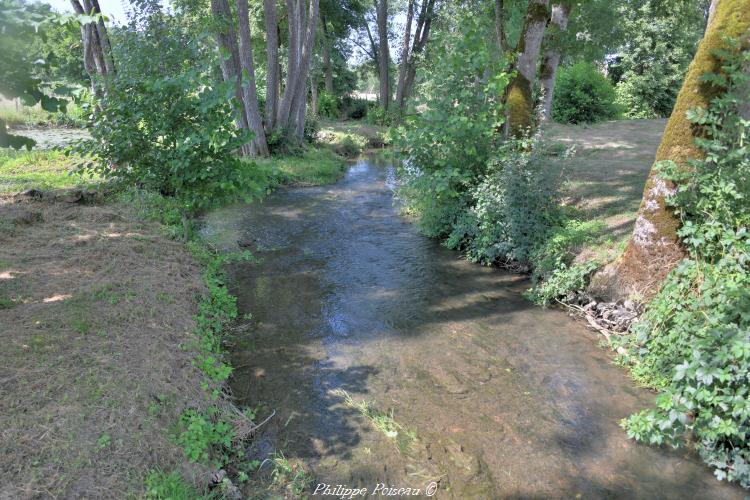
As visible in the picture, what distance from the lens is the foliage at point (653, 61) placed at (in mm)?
21875

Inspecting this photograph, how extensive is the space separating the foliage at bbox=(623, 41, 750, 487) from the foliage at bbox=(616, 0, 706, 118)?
1832cm

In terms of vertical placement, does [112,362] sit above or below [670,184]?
below

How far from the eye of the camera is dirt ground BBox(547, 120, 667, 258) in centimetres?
821

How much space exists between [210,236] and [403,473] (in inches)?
278

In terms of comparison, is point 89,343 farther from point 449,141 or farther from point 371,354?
point 449,141

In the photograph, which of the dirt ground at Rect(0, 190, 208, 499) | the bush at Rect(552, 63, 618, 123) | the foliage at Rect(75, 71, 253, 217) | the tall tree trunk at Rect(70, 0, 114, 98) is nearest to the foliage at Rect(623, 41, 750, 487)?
the dirt ground at Rect(0, 190, 208, 499)

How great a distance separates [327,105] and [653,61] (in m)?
18.4

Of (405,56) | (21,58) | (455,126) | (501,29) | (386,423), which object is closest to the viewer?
(21,58)

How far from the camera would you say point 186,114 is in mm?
7137

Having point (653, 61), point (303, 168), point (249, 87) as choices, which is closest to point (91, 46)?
point (249, 87)

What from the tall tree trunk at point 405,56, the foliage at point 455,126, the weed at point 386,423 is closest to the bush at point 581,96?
the tall tree trunk at point 405,56

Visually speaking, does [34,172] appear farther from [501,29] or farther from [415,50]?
[415,50]

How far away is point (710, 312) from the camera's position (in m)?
4.55

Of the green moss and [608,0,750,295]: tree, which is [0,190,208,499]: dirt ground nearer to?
[608,0,750,295]: tree
